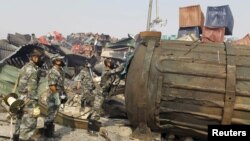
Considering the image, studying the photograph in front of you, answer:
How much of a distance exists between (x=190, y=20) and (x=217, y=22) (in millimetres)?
1772

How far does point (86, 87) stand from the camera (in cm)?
1402

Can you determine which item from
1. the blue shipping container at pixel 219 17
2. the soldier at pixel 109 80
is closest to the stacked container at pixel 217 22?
the blue shipping container at pixel 219 17

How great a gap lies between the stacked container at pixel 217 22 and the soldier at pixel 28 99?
1485 cm

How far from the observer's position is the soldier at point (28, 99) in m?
6.71

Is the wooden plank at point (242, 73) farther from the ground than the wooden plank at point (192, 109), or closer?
farther from the ground

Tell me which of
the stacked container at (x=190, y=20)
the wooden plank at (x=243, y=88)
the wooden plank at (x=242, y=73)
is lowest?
the wooden plank at (x=243, y=88)

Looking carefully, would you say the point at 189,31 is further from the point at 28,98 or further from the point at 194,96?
the point at 28,98

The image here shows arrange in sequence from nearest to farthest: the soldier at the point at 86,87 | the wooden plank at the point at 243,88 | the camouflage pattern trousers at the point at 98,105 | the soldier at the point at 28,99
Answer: the wooden plank at the point at 243,88 → the soldier at the point at 28,99 → the camouflage pattern trousers at the point at 98,105 → the soldier at the point at 86,87

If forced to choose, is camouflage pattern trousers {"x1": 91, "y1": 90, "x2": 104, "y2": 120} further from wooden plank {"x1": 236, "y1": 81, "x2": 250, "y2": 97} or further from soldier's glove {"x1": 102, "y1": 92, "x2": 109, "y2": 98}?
wooden plank {"x1": 236, "y1": 81, "x2": 250, "y2": 97}

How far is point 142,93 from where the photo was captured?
6.59 meters

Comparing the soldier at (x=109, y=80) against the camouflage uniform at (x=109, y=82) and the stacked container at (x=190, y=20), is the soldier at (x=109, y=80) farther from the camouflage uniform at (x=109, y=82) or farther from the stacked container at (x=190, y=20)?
the stacked container at (x=190, y=20)

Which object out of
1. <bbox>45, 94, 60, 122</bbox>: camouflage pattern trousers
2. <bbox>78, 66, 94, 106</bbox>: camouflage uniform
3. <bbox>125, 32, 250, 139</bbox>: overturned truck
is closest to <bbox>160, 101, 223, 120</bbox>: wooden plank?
<bbox>125, 32, 250, 139</bbox>: overturned truck

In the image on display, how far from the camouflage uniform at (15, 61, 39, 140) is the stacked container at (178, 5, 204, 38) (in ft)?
48.0

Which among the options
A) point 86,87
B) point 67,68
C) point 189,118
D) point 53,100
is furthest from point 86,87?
point 189,118
